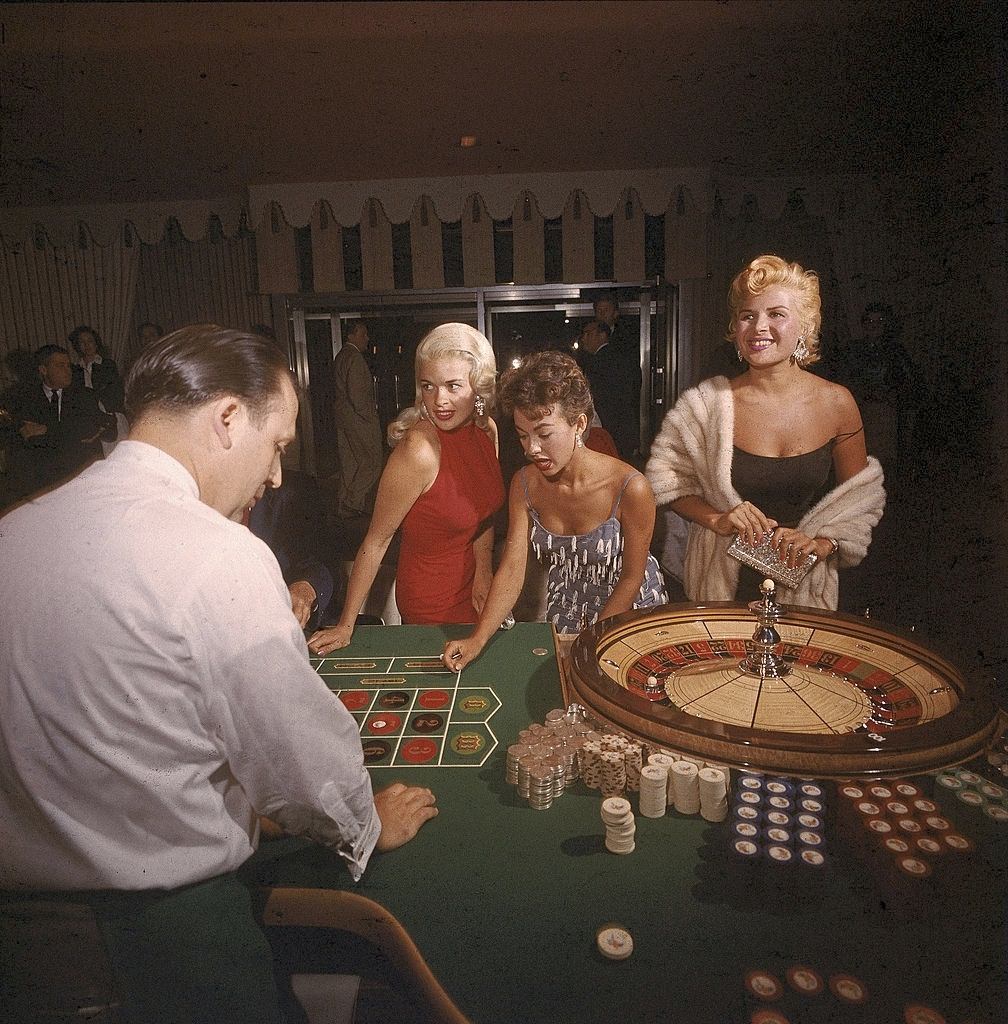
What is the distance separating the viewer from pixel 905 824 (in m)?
1.00

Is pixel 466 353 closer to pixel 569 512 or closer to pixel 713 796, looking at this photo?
pixel 569 512

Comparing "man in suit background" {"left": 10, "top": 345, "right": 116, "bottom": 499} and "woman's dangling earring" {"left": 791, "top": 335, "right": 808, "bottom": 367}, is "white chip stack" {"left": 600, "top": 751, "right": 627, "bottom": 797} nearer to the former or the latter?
"woman's dangling earring" {"left": 791, "top": 335, "right": 808, "bottom": 367}

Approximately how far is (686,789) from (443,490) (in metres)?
1.56

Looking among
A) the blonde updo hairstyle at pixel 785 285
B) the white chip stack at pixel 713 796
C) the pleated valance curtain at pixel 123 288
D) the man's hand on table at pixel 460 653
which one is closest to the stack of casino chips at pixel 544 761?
the white chip stack at pixel 713 796

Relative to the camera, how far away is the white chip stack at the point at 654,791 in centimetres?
110

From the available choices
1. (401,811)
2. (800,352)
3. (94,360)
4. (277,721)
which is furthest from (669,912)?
(94,360)

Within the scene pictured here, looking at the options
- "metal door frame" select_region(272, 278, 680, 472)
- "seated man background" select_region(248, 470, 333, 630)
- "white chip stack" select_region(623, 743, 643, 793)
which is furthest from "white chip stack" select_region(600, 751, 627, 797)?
"metal door frame" select_region(272, 278, 680, 472)

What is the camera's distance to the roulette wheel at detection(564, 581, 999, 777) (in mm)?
1096

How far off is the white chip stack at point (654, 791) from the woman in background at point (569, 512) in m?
0.92

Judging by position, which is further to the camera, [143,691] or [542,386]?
[542,386]

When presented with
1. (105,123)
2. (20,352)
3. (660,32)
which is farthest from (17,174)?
(660,32)

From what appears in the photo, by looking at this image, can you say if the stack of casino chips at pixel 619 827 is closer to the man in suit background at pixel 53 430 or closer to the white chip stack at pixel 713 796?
the white chip stack at pixel 713 796

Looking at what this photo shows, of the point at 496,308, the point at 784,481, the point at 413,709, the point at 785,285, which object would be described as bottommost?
the point at 413,709

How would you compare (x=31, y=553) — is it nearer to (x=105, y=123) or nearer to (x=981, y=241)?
(x=981, y=241)
